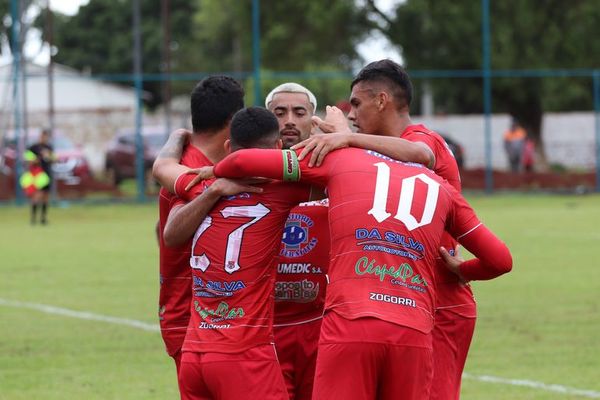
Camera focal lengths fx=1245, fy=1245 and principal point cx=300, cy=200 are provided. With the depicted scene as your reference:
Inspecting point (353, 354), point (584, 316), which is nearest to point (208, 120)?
point (353, 354)

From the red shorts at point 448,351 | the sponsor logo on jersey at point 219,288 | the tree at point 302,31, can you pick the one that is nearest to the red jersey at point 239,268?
the sponsor logo on jersey at point 219,288

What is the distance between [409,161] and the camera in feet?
16.8

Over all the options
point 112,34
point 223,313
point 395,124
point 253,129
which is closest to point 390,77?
point 395,124

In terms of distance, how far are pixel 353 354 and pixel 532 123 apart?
38571mm

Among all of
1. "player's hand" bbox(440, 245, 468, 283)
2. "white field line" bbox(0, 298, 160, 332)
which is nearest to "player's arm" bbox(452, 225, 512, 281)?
"player's hand" bbox(440, 245, 468, 283)

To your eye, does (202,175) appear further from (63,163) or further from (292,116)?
(63,163)

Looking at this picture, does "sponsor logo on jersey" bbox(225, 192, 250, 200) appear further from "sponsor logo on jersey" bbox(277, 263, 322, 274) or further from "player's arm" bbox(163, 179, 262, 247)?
"sponsor logo on jersey" bbox(277, 263, 322, 274)

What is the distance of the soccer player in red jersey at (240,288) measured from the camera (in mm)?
5113

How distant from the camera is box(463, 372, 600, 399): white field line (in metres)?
8.87

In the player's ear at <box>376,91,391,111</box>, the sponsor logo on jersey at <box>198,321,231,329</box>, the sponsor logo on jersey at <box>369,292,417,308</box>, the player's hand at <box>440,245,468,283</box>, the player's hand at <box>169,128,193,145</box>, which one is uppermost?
the player's ear at <box>376,91,391,111</box>

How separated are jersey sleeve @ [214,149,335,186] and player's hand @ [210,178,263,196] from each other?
7 centimetres

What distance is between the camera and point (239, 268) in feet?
16.9

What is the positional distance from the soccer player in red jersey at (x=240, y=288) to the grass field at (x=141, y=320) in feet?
12.6

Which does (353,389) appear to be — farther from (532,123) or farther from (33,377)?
(532,123)
